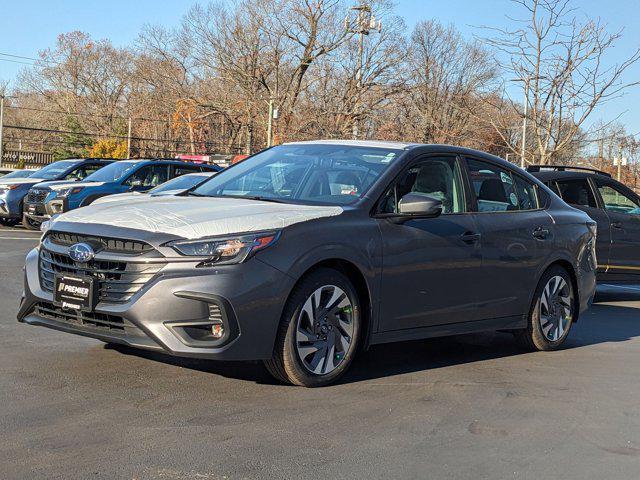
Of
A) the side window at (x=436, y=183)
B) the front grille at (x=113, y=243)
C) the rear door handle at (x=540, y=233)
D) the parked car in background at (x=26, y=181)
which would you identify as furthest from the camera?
the parked car in background at (x=26, y=181)

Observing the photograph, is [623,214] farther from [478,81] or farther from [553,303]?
[478,81]

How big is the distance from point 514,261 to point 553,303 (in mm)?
831

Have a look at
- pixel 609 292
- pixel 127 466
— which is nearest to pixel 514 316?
pixel 127 466

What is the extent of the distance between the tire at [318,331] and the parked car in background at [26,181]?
14906mm

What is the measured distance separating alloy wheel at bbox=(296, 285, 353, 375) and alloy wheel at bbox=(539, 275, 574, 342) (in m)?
2.44

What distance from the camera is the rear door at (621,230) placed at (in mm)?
11570

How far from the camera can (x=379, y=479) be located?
405cm

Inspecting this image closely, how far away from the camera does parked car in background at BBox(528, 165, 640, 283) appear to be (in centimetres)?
1141

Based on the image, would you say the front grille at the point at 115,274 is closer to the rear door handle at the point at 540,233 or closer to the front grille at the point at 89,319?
the front grille at the point at 89,319

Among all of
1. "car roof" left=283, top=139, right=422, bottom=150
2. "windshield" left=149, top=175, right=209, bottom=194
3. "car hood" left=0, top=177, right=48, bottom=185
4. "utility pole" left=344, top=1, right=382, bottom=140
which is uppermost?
"utility pole" left=344, top=1, right=382, bottom=140

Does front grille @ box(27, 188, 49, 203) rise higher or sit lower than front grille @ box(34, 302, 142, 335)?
higher

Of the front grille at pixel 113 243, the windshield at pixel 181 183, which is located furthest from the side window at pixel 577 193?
→ the front grille at pixel 113 243

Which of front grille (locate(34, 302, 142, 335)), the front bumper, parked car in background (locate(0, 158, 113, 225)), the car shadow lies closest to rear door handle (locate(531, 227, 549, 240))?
the car shadow

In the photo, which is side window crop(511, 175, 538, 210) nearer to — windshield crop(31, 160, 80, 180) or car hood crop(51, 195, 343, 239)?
car hood crop(51, 195, 343, 239)
